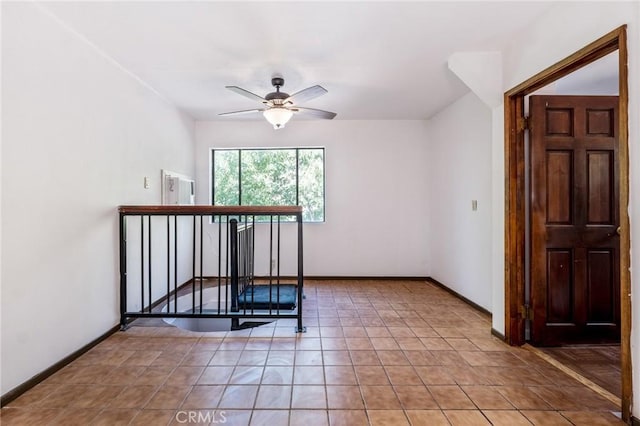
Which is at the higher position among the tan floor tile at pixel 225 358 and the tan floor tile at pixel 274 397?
the tan floor tile at pixel 225 358

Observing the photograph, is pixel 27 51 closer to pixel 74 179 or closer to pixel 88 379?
pixel 74 179

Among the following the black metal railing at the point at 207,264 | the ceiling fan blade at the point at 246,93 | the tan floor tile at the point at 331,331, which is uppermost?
the ceiling fan blade at the point at 246,93

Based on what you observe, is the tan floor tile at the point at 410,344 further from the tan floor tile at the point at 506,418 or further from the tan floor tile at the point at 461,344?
the tan floor tile at the point at 506,418

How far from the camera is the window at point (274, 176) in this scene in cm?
496

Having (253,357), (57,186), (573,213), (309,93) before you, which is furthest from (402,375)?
(57,186)

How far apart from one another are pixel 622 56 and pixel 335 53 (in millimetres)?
1906

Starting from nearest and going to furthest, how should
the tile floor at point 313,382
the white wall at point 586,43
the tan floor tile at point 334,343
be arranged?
1. the white wall at point 586,43
2. the tile floor at point 313,382
3. the tan floor tile at point 334,343

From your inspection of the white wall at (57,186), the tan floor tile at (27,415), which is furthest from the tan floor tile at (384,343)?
the white wall at (57,186)

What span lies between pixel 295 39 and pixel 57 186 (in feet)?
6.77

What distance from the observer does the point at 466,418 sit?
1669mm

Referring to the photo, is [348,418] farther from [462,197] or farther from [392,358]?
[462,197]

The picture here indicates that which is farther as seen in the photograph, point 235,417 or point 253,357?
point 253,357

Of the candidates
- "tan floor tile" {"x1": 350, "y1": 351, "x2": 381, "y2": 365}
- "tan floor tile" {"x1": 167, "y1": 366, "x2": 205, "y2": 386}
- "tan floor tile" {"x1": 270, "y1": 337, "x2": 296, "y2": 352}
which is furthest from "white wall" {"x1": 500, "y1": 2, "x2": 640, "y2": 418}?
"tan floor tile" {"x1": 167, "y1": 366, "x2": 205, "y2": 386}

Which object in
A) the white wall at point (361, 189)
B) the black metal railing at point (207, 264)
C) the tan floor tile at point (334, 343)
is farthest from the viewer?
the white wall at point (361, 189)
